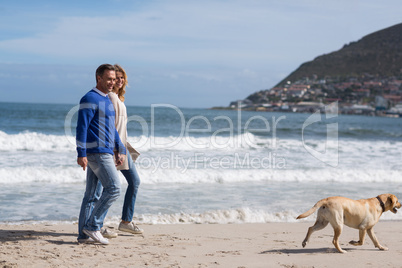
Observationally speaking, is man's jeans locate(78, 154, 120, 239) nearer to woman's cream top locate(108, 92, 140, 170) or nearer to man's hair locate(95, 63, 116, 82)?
woman's cream top locate(108, 92, 140, 170)

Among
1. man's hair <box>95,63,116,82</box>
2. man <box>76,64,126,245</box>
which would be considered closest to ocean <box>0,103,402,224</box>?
man <box>76,64,126,245</box>

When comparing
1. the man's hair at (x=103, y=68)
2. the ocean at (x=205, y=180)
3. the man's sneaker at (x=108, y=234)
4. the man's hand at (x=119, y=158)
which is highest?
the man's hair at (x=103, y=68)

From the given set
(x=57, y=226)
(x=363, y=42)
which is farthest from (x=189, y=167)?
(x=363, y=42)

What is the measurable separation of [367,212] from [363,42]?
72725 mm

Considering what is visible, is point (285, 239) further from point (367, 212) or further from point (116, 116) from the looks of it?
point (116, 116)

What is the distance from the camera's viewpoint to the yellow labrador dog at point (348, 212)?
4.39m

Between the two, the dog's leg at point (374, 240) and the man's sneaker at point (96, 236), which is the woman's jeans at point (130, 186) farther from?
the dog's leg at point (374, 240)

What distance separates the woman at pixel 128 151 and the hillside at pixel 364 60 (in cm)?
5831

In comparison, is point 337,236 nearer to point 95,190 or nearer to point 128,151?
point 128,151

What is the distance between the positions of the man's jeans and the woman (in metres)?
0.32

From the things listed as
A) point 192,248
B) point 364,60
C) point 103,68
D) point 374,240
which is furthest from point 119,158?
point 364,60

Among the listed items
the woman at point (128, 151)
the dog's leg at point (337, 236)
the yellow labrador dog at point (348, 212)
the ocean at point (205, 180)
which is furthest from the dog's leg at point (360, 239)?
the woman at point (128, 151)

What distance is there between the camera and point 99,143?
14.2ft

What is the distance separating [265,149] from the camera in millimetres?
17188
